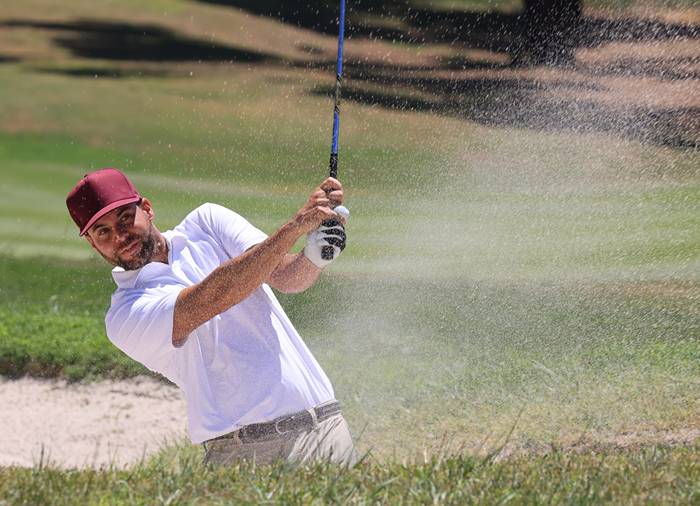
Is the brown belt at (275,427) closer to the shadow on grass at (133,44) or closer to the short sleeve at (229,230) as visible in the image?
the short sleeve at (229,230)

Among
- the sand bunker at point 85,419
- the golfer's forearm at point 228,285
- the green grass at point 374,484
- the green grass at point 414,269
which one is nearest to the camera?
the green grass at point 374,484

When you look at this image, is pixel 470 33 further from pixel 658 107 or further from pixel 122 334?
pixel 122 334

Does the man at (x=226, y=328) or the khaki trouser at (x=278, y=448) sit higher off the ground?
the man at (x=226, y=328)

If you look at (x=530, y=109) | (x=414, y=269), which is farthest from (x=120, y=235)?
(x=530, y=109)

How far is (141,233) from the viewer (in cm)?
413

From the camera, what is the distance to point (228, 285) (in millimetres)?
3832

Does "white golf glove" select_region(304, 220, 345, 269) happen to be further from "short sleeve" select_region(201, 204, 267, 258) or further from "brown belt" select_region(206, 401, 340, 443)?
"brown belt" select_region(206, 401, 340, 443)

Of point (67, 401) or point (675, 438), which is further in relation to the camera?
point (67, 401)

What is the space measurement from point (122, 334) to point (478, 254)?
225 inches

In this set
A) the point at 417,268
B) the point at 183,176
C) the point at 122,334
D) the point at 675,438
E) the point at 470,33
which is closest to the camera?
the point at 122,334

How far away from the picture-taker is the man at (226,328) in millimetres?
3883

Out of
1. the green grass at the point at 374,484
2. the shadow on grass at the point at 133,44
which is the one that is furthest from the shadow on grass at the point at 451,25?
the green grass at the point at 374,484

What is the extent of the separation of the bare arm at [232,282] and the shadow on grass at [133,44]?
56.5 ft

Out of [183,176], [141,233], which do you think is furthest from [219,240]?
[183,176]
